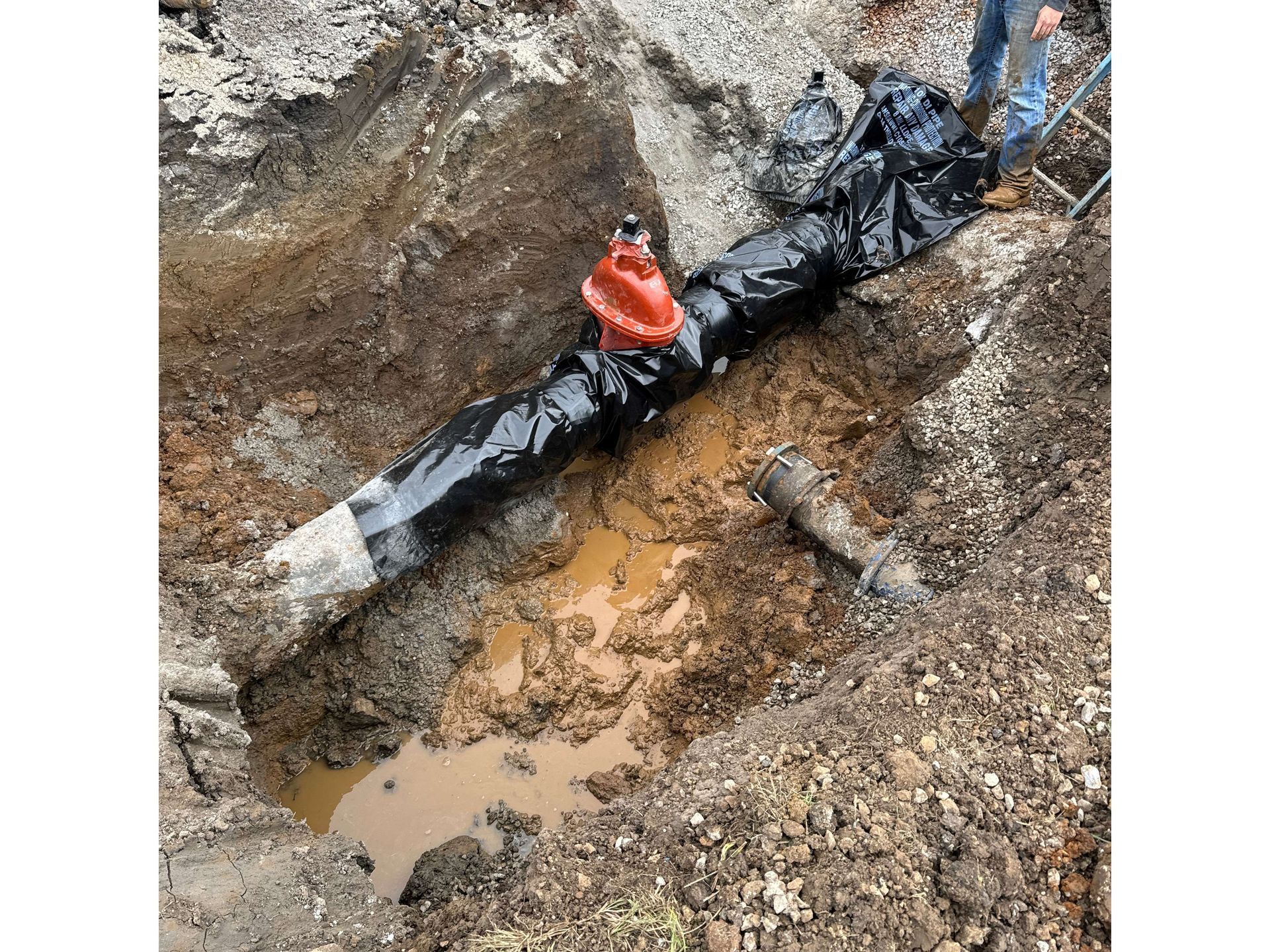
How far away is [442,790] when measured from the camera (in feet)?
10.4

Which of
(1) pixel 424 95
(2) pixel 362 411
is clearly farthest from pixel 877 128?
(2) pixel 362 411

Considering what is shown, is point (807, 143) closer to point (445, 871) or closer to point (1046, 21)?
point (1046, 21)

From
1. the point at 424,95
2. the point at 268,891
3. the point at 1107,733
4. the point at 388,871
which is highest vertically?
the point at 424,95

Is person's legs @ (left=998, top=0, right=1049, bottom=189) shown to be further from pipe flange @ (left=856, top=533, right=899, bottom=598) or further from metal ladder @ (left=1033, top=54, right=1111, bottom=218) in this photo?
pipe flange @ (left=856, top=533, right=899, bottom=598)

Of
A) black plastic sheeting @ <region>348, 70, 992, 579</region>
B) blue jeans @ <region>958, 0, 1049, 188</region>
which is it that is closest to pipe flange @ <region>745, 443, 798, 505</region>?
black plastic sheeting @ <region>348, 70, 992, 579</region>

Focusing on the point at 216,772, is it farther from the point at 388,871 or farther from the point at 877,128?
the point at 877,128

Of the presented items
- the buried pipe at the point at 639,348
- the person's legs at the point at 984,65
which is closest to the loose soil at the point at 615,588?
the buried pipe at the point at 639,348

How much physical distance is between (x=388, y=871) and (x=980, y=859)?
218 cm

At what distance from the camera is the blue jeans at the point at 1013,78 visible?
370 centimetres

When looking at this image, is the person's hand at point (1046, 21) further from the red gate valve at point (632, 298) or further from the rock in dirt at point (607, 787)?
the rock in dirt at point (607, 787)

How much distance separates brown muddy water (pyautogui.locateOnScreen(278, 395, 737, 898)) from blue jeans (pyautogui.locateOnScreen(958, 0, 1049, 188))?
220 centimetres

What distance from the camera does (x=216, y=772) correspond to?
8.41 ft

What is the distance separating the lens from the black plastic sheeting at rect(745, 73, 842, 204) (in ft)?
14.5

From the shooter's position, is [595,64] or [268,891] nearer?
[268,891]
